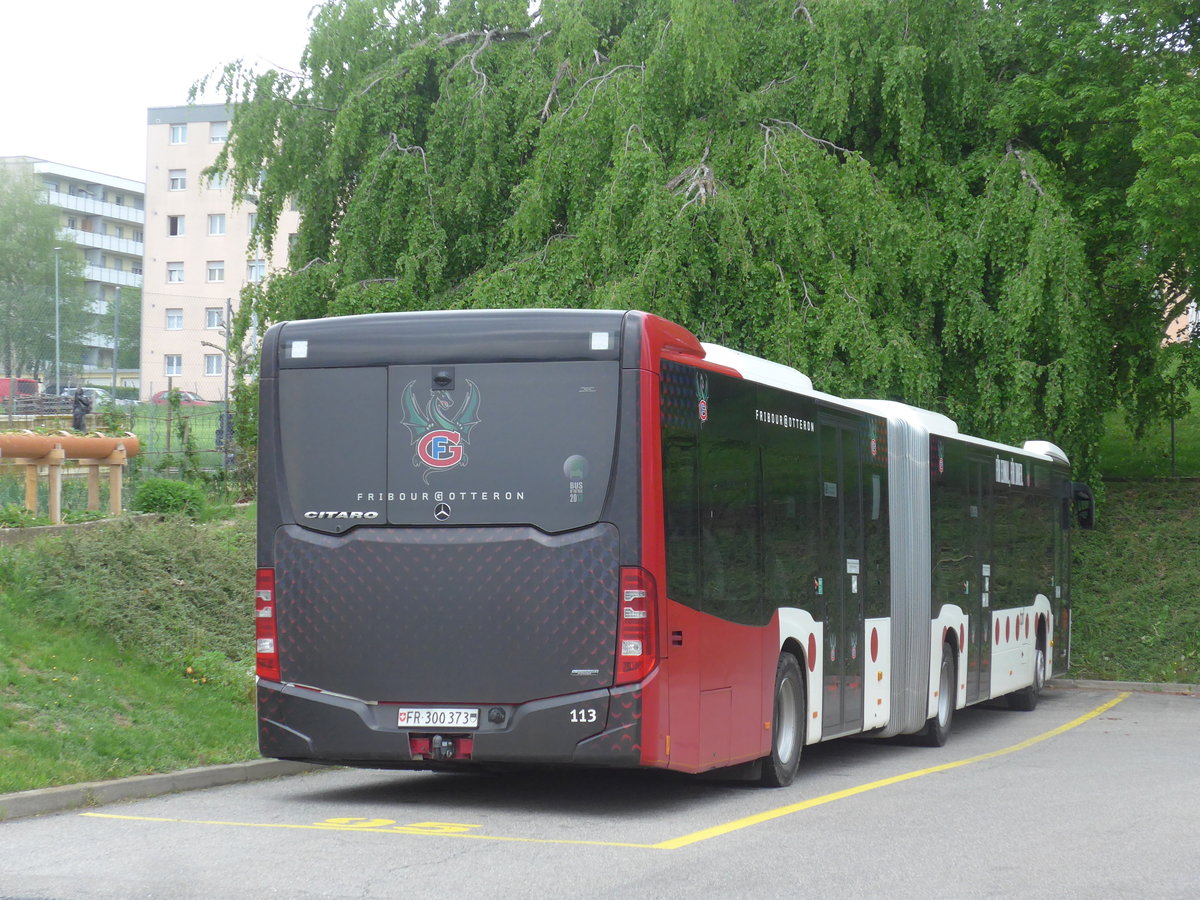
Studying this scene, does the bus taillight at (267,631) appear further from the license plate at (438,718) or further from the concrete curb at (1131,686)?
the concrete curb at (1131,686)

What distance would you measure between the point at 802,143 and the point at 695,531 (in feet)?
41.5

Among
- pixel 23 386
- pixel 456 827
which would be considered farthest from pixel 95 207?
pixel 456 827

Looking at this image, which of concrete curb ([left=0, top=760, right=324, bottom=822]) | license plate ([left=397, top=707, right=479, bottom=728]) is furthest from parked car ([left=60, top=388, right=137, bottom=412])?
license plate ([left=397, top=707, right=479, bottom=728])

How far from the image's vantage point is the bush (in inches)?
843

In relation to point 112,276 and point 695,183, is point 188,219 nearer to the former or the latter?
point 112,276

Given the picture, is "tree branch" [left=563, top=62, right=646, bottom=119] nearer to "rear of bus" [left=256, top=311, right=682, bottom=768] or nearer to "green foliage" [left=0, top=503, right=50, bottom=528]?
"green foliage" [left=0, top=503, right=50, bottom=528]

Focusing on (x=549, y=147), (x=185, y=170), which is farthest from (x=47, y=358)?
(x=185, y=170)

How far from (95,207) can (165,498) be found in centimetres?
9051

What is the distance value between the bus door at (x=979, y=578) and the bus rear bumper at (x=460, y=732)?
28.8ft

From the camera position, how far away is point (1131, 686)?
24.3 meters

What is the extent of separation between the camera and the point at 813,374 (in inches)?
833

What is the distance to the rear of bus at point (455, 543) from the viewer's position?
9555 mm

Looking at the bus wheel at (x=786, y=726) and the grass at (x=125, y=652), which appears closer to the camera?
the grass at (x=125, y=652)

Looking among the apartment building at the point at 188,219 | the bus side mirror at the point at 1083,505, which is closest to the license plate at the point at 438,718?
the bus side mirror at the point at 1083,505
